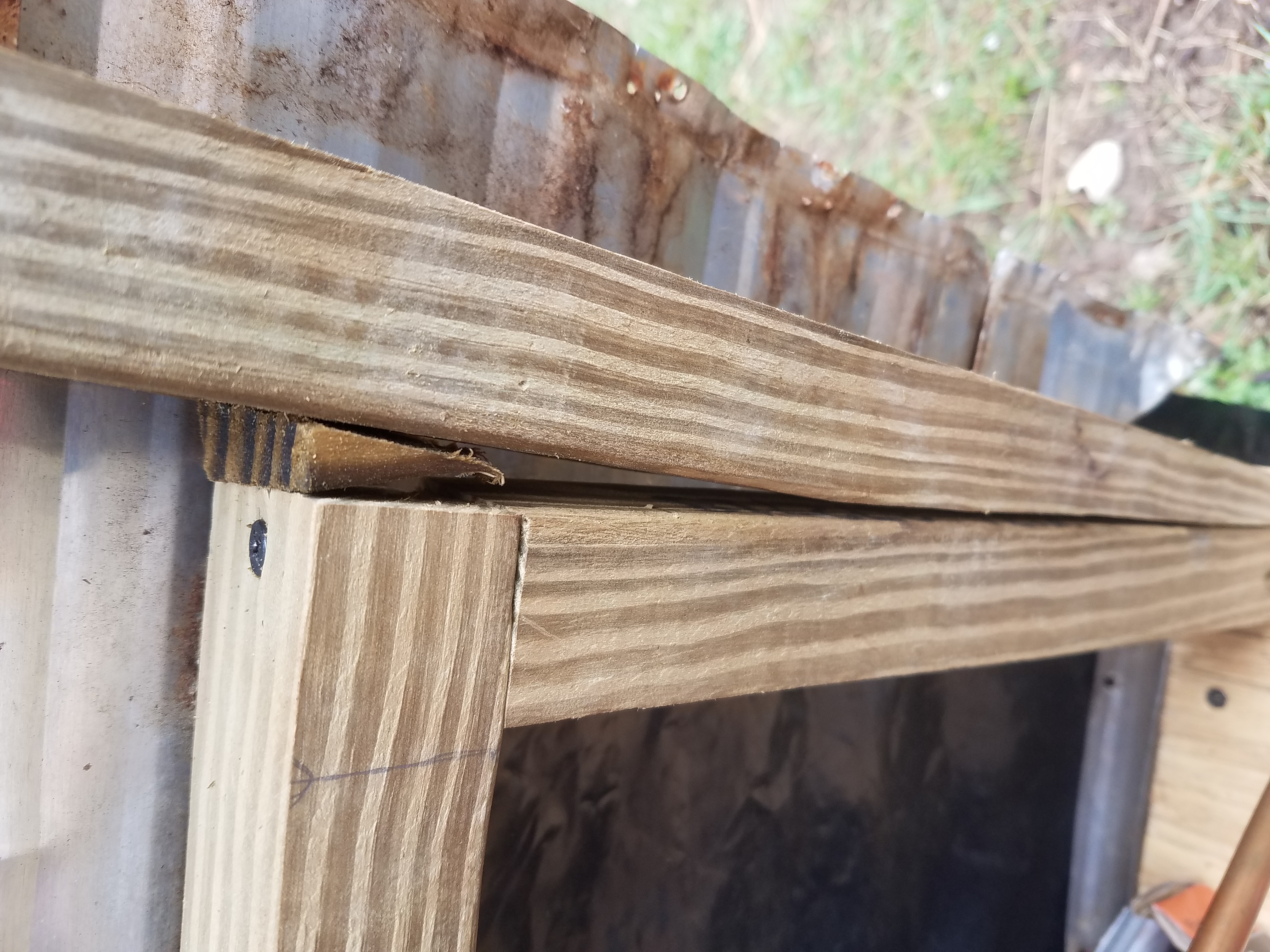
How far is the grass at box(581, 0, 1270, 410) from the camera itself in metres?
2.15

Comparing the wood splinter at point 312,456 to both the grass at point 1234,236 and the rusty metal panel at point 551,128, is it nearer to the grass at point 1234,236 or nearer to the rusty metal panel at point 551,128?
the rusty metal panel at point 551,128

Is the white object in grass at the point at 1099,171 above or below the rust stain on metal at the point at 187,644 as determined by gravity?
above

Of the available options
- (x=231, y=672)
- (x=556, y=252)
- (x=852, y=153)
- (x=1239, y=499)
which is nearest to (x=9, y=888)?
(x=231, y=672)

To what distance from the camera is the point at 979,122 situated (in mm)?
2639

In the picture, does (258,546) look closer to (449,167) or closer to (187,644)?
(187,644)

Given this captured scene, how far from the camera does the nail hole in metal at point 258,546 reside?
54 cm

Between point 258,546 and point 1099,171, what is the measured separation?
8.56 ft

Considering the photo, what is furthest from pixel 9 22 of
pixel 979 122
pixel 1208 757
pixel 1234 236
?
pixel 979 122

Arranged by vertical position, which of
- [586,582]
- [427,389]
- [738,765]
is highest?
[427,389]

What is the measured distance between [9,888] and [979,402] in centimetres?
93

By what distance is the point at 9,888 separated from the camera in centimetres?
61

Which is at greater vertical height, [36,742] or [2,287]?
[2,287]

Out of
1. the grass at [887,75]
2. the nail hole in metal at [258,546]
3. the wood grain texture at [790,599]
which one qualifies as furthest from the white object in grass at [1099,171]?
the nail hole in metal at [258,546]

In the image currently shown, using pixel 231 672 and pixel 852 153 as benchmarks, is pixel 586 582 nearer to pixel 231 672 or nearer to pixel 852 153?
pixel 231 672
